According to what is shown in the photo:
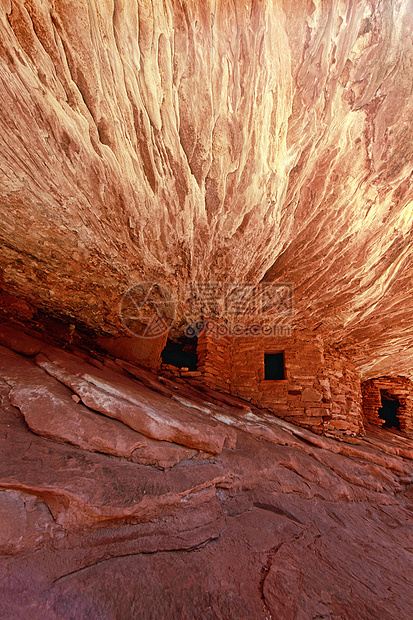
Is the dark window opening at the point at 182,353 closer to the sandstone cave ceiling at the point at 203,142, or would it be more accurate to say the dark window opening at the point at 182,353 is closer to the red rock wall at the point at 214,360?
the red rock wall at the point at 214,360

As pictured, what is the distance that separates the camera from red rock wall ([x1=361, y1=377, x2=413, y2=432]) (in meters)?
8.84

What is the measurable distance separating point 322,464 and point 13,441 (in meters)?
3.46

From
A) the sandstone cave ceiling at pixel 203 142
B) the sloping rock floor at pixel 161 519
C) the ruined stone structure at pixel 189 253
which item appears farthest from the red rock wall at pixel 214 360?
the sloping rock floor at pixel 161 519

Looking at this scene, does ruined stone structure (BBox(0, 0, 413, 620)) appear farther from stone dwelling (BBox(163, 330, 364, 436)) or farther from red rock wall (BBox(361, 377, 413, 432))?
red rock wall (BBox(361, 377, 413, 432))

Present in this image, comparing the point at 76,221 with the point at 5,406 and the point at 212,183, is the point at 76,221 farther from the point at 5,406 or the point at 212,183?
the point at 5,406

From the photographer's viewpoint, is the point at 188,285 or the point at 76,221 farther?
the point at 188,285

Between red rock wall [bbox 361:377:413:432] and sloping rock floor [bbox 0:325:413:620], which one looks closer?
sloping rock floor [bbox 0:325:413:620]

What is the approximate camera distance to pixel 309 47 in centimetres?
201

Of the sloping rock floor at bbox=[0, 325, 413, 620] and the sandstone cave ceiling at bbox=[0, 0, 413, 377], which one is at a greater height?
the sandstone cave ceiling at bbox=[0, 0, 413, 377]

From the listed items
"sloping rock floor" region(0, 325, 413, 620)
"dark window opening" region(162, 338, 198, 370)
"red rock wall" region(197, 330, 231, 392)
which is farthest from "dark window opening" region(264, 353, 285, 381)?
"sloping rock floor" region(0, 325, 413, 620)

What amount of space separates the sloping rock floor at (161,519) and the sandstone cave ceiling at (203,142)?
1.72m

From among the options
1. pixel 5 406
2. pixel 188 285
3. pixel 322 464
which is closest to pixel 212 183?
pixel 188 285

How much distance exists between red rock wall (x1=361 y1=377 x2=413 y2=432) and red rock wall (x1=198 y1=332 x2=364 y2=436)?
142 inches

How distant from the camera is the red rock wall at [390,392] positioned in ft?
29.0
